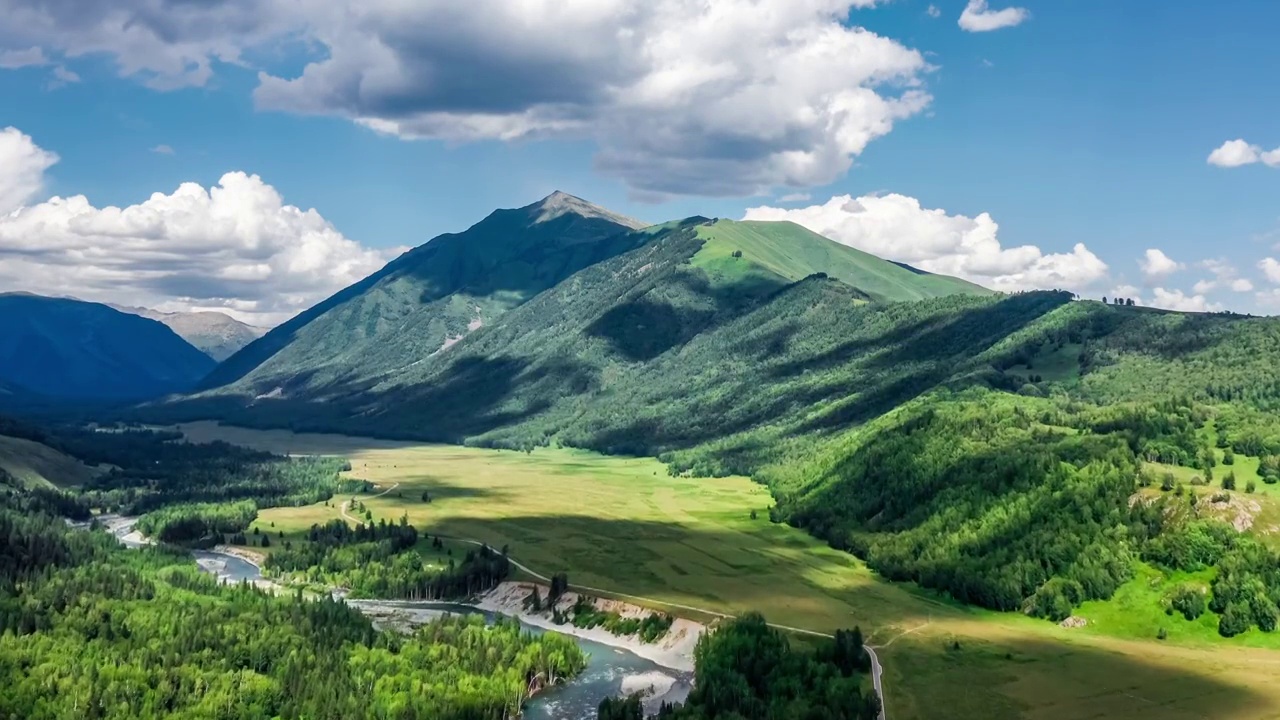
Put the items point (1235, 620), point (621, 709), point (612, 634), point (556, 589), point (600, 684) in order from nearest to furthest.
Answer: point (621, 709) < point (600, 684) < point (1235, 620) < point (612, 634) < point (556, 589)

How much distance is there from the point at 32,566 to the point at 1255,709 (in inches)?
7616

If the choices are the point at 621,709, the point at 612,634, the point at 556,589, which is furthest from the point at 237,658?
the point at 556,589

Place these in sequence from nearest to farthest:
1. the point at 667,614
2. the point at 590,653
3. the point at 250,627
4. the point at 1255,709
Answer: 1. the point at 1255,709
2. the point at 250,627
3. the point at 590,653
4. the point at 667,614

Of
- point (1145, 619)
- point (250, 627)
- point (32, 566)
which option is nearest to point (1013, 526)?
point (1145, 619)

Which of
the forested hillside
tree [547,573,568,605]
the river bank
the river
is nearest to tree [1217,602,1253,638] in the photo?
the river bank

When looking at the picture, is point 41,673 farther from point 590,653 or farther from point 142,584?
point 590,653

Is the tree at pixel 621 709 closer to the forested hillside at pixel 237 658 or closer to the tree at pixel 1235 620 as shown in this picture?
the forested hillside at pixel 237 658

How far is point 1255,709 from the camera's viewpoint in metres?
127

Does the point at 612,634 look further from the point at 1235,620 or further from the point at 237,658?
the point at 1235,620

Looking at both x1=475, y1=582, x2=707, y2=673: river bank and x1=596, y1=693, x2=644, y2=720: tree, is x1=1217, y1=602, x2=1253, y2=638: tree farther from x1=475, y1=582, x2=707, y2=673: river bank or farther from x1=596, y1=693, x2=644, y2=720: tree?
x1=596, y1=693, x2=644, y2=720: tree

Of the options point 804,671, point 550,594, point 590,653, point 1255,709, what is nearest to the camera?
point 1255,709

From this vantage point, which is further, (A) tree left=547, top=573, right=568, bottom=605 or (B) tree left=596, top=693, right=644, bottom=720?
(A) tree left=547, top=573, right=568, bottom=605

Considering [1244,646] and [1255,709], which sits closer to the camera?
[1255,709]

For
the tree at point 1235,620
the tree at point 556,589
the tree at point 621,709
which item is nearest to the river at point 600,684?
the tree at point 621,709
